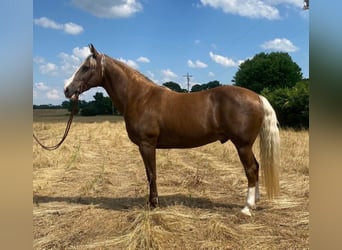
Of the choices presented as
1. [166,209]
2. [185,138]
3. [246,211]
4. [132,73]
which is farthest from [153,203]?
[132,73]

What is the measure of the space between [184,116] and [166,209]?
1566 mm

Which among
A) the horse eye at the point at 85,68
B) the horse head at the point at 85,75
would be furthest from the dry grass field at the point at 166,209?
the horse eye at the point at 85,68

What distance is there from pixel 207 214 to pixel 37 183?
13.6 feet

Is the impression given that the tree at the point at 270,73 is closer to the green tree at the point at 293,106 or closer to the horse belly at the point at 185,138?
the green tree at the point at 293,106

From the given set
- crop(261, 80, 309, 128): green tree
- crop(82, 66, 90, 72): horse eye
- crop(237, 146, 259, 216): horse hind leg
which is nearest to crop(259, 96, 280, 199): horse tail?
crop(237, 146, 259, 216): horse hind leg

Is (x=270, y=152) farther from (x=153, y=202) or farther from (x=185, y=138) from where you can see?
(x=153, y=202)

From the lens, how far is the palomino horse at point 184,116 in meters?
5.02

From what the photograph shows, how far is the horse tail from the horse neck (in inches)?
83.4

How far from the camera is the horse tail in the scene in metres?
4.97

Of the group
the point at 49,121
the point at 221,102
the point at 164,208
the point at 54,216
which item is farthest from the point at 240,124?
the point at 49,121

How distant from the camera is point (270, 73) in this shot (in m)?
40.5

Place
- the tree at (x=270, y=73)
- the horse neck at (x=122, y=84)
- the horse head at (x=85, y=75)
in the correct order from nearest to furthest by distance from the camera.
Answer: the horse head at (x=85, y=75) < the horse neck at (x=122, y=84) < the tree at (x=270, y=73)

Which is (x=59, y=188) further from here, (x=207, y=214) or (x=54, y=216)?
(x=207, y=214)

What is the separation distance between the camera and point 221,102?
5.17m
